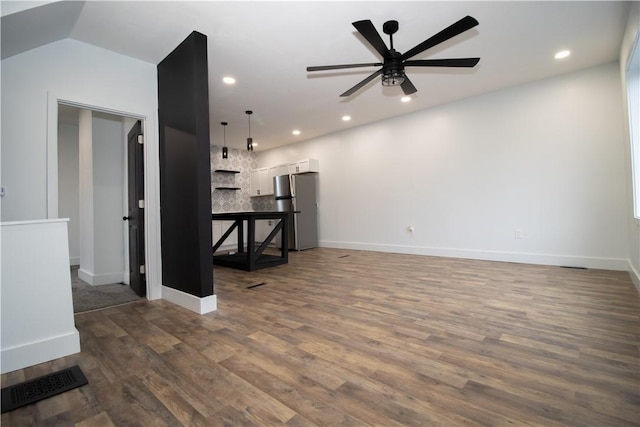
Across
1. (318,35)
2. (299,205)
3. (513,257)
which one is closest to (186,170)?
(318,35)

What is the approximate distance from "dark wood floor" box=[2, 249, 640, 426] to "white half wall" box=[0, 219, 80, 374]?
4.1 inches

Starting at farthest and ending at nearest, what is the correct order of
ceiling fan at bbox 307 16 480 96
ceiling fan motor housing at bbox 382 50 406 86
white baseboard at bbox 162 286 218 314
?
white baseboard at bbox 162 286 218 314
ceiling fan motor housing at bbox 382 50 406 86
ceiling fan at bbox 307 16 480 96

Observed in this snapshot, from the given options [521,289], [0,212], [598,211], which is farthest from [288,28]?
[598,211]

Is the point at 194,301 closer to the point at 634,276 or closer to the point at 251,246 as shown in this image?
the point at 251,246

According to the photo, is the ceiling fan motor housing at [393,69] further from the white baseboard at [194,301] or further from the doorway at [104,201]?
the doorway at [104,201]

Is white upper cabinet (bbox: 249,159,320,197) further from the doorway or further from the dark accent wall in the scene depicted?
the dark accent wall

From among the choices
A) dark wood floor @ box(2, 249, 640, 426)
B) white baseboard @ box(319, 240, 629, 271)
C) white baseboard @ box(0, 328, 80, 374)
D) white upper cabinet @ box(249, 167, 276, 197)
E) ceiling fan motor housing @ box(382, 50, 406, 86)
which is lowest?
dark wood floor @ box(2, 249, 640, 426)

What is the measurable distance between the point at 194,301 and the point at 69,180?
4361mm

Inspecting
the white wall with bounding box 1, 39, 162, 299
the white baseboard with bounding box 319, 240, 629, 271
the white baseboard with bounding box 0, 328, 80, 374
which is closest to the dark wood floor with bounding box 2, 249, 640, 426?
the white baseboard with bounding box 0, 328, 80, 374

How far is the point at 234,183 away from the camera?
755 cm

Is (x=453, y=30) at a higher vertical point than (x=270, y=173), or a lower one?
higher

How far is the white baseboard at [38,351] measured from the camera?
1.64 metres

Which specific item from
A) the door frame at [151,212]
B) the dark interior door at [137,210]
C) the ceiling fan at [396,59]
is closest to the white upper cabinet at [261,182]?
the dark interior door at [137,210]

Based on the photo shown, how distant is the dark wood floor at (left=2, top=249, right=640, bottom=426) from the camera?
1.22m
